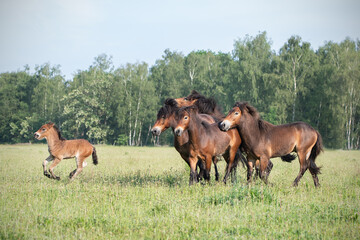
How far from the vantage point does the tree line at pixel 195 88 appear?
42406mm

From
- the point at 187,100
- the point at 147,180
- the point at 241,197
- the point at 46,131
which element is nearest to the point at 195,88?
the point at 187,100

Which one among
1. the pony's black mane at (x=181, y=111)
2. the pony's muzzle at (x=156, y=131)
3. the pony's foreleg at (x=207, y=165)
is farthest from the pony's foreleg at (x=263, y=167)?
the pony's muzzle at (x=156, y=131)

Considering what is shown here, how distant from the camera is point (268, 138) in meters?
9.10

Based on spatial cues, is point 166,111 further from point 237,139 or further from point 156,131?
point 237,139

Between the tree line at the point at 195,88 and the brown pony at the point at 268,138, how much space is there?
32.8m

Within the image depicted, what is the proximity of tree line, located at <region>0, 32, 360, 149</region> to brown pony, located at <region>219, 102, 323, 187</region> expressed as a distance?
3282 centimetres

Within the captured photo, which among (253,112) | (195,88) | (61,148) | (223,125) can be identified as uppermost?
(195,88)

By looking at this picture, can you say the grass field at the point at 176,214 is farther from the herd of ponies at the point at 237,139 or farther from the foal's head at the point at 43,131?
the foal's head at the point at 43,131

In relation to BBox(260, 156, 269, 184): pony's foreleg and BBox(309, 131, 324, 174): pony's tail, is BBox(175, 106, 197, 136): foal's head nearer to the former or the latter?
BBox(260, 156, 269, 184): pony's foreleg

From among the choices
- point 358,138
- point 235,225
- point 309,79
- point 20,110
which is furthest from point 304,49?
point 20,110

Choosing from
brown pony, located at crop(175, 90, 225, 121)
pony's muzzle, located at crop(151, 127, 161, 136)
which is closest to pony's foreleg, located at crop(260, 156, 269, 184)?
pony's muzzle, located at crop(151, 127, 161, 136)

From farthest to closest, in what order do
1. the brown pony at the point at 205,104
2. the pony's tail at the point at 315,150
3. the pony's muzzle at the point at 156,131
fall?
1. the brown pony at the point at 205,104
2. the pony's tail at the point at 315,150
3. the pony's muzzle at the point at 156,131

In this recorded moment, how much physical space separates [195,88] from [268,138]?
4517 centimetres

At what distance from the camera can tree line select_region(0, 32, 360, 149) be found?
42.4 metres
